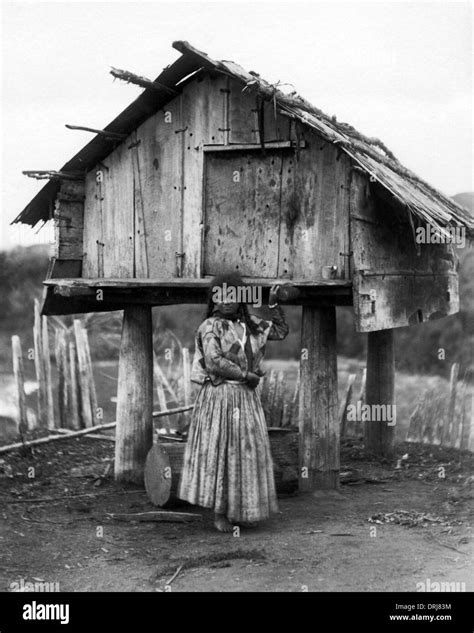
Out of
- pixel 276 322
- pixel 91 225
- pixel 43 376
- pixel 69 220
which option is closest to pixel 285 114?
pixel 276 322

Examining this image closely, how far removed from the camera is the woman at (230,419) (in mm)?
8797

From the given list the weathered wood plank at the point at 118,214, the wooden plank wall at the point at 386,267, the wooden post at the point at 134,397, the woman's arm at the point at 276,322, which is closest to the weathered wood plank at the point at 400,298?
the wooden plank wall at the point at 386,267

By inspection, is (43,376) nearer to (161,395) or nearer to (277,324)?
(161,395)

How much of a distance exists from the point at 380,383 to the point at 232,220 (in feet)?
13.6

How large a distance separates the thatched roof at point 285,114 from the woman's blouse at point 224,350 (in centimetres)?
190

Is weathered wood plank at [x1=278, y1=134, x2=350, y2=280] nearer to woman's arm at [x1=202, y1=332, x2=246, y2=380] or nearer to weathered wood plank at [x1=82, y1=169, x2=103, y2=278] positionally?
woman's arm at [x1=202, y1=332, x2=246, y2=380]

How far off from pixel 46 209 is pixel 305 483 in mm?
4747

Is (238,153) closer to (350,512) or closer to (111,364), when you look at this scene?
(350,512)

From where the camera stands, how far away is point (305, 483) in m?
10.7

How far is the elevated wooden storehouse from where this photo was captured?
9.79m

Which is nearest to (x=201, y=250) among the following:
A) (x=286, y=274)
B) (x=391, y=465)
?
(x=286, y=274)

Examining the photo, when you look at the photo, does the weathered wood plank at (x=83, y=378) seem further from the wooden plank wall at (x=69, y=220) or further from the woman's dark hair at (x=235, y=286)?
the woman's dark hair at (x=235, y=286)

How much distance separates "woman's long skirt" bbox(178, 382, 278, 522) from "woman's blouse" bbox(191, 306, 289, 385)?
14cm

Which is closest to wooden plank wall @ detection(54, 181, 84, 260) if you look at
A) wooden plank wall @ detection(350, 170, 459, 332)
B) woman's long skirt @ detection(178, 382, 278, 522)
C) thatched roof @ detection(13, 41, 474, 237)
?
thatched roof @ detection(13, 41, 474, 237)
